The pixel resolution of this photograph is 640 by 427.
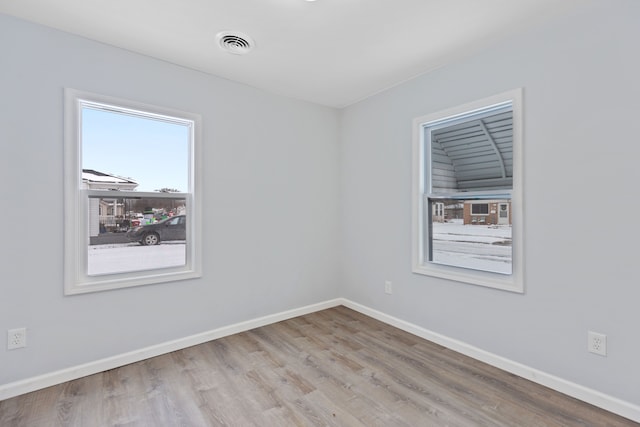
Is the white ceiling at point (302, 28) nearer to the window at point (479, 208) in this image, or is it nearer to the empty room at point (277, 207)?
the empty room at point (277, 207)

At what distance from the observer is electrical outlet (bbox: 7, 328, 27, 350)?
2.03 m

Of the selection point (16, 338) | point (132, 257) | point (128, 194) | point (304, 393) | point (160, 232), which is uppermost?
point (128, 194)

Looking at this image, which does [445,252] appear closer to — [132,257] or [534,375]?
[534,375]

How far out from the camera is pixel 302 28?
2182 mm

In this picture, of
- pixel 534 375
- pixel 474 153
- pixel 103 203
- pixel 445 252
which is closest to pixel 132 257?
pixel 103 203

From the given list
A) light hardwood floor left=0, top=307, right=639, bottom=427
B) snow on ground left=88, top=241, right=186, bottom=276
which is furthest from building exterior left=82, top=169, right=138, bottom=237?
light hardwood floor left=0, top=307, right=639, bottom=427

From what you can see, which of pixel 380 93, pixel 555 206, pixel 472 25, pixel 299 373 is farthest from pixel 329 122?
pixel 299 373

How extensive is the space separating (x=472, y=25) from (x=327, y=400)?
2759 mm

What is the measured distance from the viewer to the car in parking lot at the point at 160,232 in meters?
2.57

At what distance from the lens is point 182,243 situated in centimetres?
279

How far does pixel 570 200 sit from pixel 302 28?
2191mm

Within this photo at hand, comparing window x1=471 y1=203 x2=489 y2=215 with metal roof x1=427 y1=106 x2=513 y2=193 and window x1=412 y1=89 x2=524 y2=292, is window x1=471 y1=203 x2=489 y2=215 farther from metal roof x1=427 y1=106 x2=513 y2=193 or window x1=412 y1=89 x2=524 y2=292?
metal roof x1=427 y1=106 x2=513 y2=193

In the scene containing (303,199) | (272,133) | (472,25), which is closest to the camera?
(472,25)

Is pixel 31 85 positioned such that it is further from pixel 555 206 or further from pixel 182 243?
pixel 555 206
